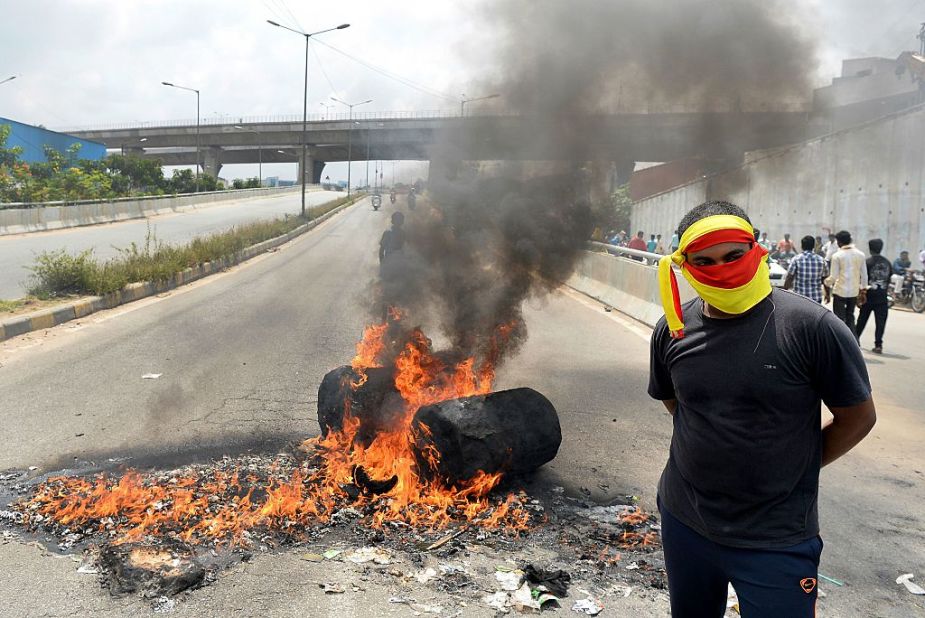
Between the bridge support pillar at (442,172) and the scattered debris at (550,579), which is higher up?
the bridge support pillar at (442,172)

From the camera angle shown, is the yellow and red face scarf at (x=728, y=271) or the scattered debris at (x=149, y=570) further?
the scattered debris at (x=149, y=570)

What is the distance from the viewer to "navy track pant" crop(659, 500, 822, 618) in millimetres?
1763

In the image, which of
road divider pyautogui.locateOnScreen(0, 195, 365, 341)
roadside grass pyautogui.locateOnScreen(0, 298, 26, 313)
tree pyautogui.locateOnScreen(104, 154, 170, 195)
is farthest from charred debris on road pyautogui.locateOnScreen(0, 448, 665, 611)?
tree pyautogui.locateOnScreen(104, 154, 170, 195)

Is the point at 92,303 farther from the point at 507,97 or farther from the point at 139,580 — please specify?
the point at 139,580

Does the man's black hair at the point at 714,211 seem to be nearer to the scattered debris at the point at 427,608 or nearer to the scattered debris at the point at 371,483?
the scattered debris at the point at 427,608

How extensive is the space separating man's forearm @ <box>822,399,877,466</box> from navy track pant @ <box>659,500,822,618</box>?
27 centimetres

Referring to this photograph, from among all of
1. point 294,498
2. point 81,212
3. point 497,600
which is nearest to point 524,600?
point 497,600

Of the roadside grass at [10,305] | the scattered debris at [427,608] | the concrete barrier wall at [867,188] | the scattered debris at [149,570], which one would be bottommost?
the scattered debris at [149,570]

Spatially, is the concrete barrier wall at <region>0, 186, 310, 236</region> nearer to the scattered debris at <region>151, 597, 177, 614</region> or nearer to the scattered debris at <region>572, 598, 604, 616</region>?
the scattered debris at <region>151, 597, 177, 614</region>

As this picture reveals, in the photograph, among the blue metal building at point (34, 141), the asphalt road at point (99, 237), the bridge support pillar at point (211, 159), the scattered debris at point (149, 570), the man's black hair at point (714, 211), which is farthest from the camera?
the bridge support pillar at point (211, 159)

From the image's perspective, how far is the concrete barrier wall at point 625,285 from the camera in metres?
10.7

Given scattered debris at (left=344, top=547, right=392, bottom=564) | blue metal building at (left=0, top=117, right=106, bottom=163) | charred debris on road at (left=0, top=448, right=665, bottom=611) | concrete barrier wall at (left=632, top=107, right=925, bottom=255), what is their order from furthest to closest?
blue metal building at (left=0, top=117, right=106, bottom=163), concrete barrier wall at (left=632, top=107, right=925, bottom=255), scattered debris at (left=344, top=547, right=392, bottom=564), charred debris on road at (left=0, top=448, right=665, bottom=611)

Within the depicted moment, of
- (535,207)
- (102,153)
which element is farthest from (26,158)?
(535,207)

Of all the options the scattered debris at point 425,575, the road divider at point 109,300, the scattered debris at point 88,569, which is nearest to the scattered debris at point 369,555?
the scattered debris at point 425,575
